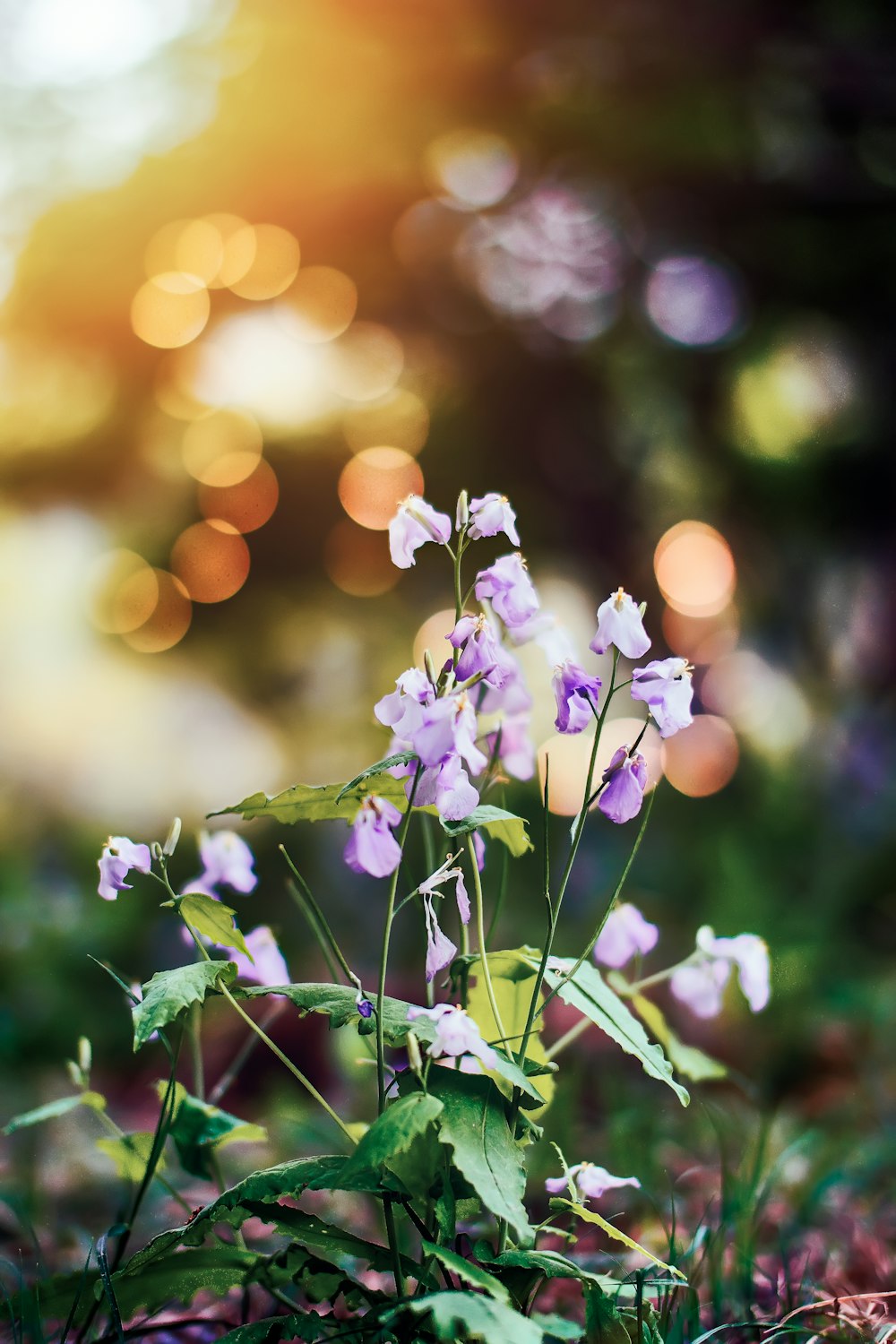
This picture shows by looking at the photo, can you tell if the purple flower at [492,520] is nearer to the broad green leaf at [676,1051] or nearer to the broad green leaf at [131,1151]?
the broad green leaf at [676,1051]

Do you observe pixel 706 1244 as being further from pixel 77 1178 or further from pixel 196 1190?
pixel 77 1178

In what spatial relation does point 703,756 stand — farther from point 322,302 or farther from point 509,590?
point 509,590

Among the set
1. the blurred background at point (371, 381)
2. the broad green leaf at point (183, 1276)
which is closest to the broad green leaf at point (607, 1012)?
the broad green leaf at point (183, 1276)

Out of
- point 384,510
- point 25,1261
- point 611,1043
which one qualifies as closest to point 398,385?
point 384,510

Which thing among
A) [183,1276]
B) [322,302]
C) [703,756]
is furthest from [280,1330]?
[703,756]

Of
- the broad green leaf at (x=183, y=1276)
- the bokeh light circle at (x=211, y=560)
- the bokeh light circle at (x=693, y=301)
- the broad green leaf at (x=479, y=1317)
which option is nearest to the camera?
the broad green leaf at (x=479, y=1317)

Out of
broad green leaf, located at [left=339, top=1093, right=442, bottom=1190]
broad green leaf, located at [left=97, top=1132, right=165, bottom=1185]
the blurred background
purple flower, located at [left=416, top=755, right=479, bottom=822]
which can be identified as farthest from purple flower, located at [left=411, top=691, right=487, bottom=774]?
the blurred background

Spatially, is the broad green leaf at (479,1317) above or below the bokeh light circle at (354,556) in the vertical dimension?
above

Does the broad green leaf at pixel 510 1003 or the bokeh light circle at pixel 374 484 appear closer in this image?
the broad green leaf at pixel 510 1003
